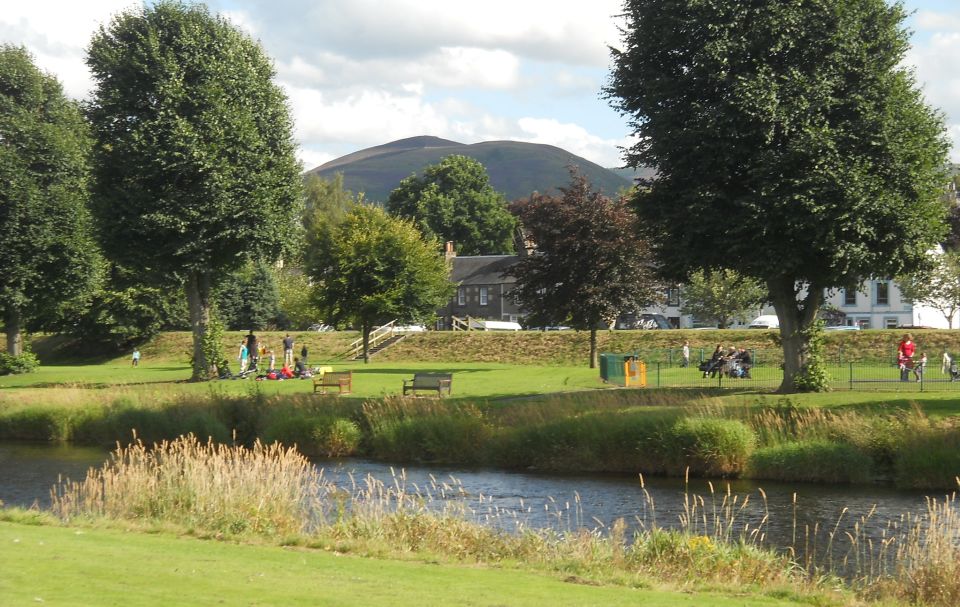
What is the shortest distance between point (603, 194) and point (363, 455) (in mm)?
30282

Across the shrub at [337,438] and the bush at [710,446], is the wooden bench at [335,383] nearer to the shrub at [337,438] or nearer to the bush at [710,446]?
the shrub at [337,438]

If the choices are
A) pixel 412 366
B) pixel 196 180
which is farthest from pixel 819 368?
pixel 412 366

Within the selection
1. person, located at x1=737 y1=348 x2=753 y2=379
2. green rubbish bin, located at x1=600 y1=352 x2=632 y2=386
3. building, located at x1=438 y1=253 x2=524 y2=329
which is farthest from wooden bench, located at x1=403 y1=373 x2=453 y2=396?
building, located at x1=438 y1=253 x2=524 y2=329

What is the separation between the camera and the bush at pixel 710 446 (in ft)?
94.1

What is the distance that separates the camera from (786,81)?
1305 inches

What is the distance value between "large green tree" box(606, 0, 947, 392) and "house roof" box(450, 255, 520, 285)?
7812cm

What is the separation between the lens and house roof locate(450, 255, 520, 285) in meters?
116

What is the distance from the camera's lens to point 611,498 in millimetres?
25594

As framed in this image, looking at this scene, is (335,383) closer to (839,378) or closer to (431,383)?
(431,383)

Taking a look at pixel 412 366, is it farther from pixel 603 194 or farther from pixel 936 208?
pixel 936 208

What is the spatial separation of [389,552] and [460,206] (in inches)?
4758

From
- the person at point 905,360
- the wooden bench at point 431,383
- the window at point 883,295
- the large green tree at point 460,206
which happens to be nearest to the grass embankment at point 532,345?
the person at point 905,360

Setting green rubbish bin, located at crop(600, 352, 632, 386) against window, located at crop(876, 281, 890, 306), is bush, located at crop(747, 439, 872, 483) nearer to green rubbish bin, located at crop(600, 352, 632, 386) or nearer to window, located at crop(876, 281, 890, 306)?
green rubbish bin, located at crop(600, 352, 632, 386)

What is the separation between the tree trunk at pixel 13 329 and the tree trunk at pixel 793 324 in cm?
Result: 4133
